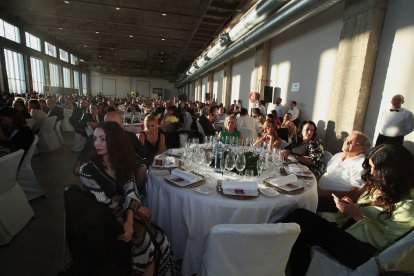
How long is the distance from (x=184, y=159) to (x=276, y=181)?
1.09 m

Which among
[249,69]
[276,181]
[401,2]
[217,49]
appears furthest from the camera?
[249,69]

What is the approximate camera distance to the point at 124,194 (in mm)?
1976

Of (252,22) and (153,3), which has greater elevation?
(153,3)

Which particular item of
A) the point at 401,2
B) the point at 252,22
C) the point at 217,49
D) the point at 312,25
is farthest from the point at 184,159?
the point at 217,49

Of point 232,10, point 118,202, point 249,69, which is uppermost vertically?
point 232,10

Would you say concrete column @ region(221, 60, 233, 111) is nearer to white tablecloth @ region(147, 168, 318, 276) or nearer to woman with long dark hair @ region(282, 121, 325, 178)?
woman with long dark hair @ region(282, 121, 325, 178)

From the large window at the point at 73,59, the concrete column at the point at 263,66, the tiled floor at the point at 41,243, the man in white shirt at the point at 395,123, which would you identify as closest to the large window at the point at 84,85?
the large window at the point at 73,59

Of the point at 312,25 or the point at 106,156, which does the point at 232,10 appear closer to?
the point at 312,25

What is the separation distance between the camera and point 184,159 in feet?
9.03

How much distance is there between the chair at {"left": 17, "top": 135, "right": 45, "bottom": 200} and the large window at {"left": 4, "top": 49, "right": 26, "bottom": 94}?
1153 centimetres

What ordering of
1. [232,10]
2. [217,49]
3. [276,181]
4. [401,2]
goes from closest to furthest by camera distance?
[276,181] → [401,2] → [232,10] → [217,49]

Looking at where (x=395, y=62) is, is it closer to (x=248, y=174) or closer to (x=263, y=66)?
(x=248, y=174)

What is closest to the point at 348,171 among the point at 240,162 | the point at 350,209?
the point at 350,209

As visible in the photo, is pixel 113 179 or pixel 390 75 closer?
pixel 113 179
